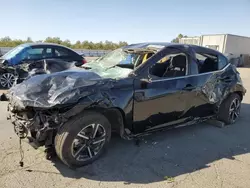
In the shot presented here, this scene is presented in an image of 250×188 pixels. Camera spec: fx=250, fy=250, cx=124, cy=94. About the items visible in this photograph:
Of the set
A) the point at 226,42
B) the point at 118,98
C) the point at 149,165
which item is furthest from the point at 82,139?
the point at 226,42

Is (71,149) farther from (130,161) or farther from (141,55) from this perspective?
(141,55)

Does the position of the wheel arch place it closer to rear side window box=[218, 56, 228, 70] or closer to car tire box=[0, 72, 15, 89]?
rear side window box=[218, 56, 228, 70]

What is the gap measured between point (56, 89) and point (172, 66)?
222 cm

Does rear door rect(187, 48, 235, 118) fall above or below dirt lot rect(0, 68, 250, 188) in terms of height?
above

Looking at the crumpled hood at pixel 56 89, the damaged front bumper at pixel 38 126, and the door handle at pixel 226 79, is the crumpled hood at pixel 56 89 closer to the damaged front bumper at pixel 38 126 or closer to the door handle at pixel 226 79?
the damaged front bumper at pixel 38 126

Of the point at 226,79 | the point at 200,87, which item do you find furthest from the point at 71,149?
the point at 226,79

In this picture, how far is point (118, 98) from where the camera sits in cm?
353

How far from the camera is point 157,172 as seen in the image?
11.3ft

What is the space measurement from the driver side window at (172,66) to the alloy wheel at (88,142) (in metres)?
1.42

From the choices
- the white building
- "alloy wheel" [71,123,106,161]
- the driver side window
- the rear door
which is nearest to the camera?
"alloy wheel" [71,123,106,161]

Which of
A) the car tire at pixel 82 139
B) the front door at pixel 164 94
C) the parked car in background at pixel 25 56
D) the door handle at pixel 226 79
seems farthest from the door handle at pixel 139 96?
the parked car in background at pixel 25 56

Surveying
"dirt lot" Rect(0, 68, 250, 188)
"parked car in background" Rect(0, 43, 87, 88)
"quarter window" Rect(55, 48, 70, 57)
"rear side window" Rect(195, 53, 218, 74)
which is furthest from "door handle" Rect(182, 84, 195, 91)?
"quarter window" Rect(55, 48, 70, 57)

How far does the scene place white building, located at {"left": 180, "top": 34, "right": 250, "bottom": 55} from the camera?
2994cm

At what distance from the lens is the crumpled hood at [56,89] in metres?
3.16
